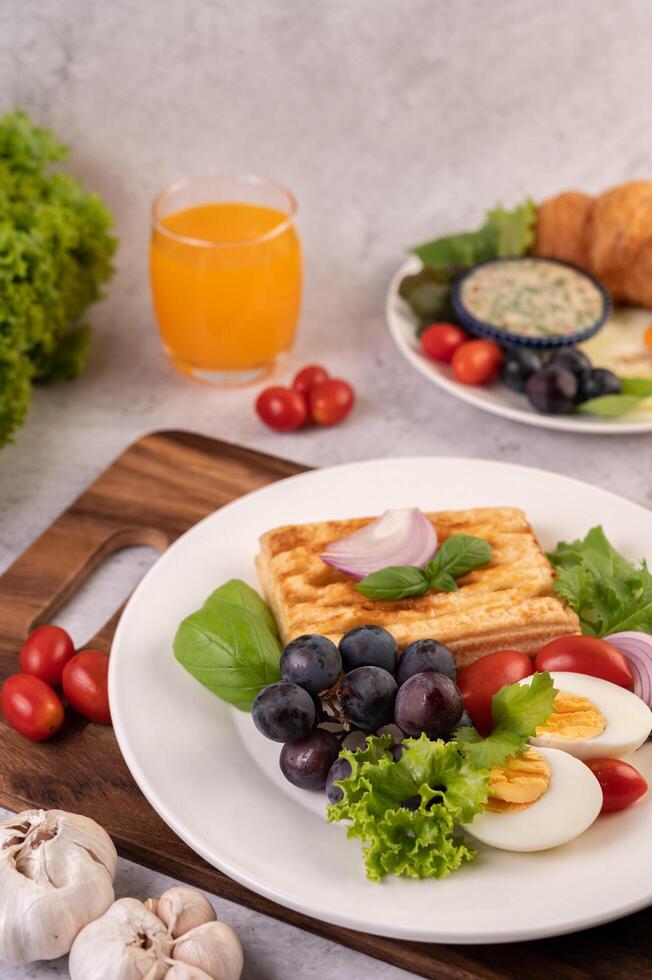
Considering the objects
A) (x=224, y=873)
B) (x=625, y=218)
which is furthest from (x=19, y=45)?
(x=224, y=873)

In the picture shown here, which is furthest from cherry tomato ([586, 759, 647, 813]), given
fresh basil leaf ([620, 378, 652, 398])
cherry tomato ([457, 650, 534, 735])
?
fresh basil leaf ([620, 378, 652, 398])

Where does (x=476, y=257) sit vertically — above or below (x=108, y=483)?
above

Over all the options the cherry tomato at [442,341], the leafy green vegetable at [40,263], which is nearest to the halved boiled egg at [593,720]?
the cherry tomato at [442,341]

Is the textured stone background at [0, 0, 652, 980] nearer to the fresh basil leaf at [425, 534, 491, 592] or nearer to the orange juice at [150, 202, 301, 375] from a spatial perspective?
the orange juice at [150, 202, 301, 375]

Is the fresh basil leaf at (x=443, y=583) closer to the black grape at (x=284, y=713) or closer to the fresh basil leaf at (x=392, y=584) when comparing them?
the fresh basil leaf at (x=392, y=584)

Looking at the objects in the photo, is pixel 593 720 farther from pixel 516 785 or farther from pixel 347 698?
pixel 347 698

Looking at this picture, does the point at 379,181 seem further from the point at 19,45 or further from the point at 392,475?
the point at 392,475

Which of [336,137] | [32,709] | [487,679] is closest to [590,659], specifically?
[487,679]
